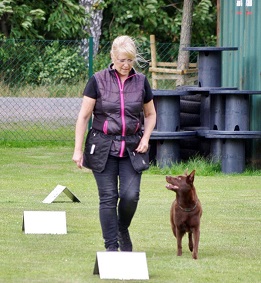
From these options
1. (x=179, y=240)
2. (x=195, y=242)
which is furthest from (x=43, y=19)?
(x=195, y=242)

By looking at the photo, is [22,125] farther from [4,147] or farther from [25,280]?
[25,280]

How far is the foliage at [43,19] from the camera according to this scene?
2295cm

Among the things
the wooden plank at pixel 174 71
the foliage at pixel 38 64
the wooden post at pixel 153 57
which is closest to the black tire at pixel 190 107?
the foliage at pixel 38 64

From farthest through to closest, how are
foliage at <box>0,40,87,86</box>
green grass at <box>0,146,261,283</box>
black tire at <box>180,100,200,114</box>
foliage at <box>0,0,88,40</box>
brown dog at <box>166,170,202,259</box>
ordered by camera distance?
foliage at <box>0,0,88,40</box> → foliage at <box>0,40,87,86</box> → black tire at <box>180,100,200,114</box> → brown dog at <box>166,170,202,259</box> → green grass at <box>0,146,261,283</box>

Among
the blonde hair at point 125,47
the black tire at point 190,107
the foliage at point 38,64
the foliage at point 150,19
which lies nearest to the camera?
the blonde hair at point 125,47

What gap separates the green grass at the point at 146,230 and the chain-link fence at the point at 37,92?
3.54 m

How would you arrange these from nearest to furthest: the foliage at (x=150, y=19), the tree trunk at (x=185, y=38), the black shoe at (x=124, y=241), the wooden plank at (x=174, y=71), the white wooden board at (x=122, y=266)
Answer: the white wooden board at (x=122, y=266)
the black shoe at (x=124, y=241)
the wooden plank at (x=174, y=71)
the tree trunk at (x=185, y=38)
the foliage at (x=150, y=19)

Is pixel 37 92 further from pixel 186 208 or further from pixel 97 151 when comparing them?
pixel 97 151

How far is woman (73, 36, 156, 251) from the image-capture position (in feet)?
26.7

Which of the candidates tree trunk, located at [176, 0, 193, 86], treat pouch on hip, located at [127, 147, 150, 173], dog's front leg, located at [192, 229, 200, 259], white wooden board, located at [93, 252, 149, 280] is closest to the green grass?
dog's front leg, located at [192, 229, 200, 259]

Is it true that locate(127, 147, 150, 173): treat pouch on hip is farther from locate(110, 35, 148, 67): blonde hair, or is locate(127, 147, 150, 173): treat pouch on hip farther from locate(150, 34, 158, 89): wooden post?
locate(150, 34, 158, 89): wooden post

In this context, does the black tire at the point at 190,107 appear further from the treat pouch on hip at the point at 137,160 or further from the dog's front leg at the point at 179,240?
the treat pouch on hip at the point at 137,160

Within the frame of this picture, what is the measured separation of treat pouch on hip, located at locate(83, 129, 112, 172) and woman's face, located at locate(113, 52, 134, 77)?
517mm

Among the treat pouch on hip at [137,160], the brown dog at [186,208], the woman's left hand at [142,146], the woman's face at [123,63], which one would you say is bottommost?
the brown dog at [186,208]
